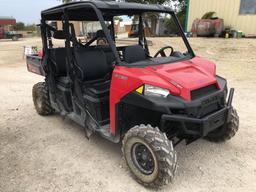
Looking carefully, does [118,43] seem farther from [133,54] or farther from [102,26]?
[102,26]

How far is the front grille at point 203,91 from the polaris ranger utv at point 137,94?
11 mm

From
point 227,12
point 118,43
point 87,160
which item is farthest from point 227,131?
point 227,12

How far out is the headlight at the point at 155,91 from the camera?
2.60m

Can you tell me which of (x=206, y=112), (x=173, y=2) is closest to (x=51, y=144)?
(x=206, y=112)

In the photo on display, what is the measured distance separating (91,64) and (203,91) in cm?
172

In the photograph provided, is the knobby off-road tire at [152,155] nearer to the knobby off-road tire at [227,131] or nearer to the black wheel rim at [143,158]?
the black wheel rim at [143,158]

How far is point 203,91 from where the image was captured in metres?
2.82

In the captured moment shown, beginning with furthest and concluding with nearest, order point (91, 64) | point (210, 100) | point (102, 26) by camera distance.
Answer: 1. point (91, 64)
2. point (102, 26)
3. point (210, 100)

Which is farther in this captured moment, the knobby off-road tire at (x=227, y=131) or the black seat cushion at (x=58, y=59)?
the black seat cushion at (x=58, y=59)

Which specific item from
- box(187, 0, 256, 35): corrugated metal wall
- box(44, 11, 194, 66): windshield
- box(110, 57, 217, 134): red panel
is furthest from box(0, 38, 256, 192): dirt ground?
box(187, 0, 256, 35): corrugated metal wall

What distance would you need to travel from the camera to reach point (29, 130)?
14.4 ft

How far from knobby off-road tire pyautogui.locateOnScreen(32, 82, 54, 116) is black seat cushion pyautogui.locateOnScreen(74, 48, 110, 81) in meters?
1.34

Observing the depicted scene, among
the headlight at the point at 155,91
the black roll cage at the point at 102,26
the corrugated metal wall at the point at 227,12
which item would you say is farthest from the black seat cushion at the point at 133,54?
the corrugated metal wall at the point at 227,12

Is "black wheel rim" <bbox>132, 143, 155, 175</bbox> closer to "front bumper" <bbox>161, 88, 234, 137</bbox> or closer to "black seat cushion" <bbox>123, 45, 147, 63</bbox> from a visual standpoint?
"front bumper" <bbox>161, 88, 234, 137</bbox>
